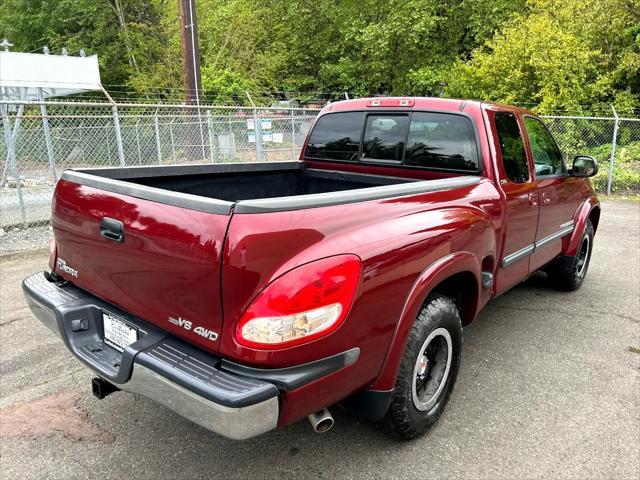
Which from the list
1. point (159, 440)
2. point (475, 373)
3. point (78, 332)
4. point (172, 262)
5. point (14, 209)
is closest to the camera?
point (172, 262)

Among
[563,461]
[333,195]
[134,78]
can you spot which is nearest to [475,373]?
[563,461]

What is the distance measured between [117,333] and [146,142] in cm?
875

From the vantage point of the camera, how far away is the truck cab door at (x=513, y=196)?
134 inches

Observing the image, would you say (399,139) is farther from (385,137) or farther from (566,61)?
(566,61)

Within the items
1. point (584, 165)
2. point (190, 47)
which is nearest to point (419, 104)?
point (584, 165)

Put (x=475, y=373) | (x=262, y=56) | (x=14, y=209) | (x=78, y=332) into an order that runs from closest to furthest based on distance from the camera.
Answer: (x=78, y=332) → (x=475, y=373) → (x=14, y=209) → (x=262, y=56)

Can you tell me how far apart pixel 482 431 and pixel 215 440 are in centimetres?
151

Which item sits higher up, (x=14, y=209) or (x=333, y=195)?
(x=333, y=195)

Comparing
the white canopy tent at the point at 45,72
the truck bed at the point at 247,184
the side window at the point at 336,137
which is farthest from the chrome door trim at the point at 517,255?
the white canopy tent at the point at 45,72

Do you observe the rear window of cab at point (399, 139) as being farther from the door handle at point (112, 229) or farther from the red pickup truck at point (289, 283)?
the door handle at point (112, 229)

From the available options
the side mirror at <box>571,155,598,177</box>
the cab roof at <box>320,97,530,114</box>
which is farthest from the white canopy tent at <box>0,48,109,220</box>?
the side mirror at <box>571,155,598,177</box>

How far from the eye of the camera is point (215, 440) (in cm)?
275

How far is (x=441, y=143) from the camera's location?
3539 millimetres

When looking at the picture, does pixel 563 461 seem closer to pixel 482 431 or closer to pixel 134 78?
pixel 482 431
